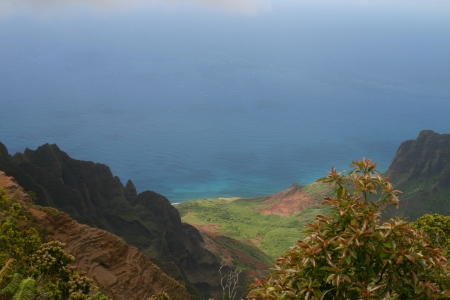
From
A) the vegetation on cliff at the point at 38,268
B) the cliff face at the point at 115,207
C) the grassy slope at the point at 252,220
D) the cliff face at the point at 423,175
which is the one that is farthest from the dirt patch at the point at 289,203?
the vegetation on cliff at the point at 38,268

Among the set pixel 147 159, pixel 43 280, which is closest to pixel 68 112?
pixel 147 159

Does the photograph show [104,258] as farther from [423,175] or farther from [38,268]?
[423,175]

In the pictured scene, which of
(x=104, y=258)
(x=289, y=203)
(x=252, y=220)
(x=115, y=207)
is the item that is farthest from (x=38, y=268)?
(x=289, y=203)

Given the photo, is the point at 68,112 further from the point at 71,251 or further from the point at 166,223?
the point at 71,251

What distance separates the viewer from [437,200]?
68.2 metres

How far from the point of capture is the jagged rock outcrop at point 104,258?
76.4 ft

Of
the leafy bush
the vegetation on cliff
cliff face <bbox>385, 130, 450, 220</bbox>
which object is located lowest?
cliff face <bbox>385, 130, 450, 220</bbox>

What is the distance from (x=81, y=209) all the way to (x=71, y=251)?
20.6m

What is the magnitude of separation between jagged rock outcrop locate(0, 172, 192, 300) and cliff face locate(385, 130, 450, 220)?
48.8 meters

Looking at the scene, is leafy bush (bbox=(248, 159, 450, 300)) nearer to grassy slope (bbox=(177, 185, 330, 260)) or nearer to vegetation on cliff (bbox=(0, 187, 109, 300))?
vegetation on cliff (bbox=(0, 187, 109, 300))

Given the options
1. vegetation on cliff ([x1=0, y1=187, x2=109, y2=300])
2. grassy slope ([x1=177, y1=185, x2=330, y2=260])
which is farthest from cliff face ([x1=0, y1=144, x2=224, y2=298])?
vegetation on cliff ([x1=0, y1=187, x2=109, y2=300])

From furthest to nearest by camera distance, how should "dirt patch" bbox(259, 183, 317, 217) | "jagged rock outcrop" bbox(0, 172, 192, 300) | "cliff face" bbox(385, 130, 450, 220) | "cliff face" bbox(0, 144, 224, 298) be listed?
"dirt patch" bbox(259, 183, 317, 217), "cliff face" bbox(385, 130, 450, 220), "cliff face" bbox(0, 144, 224, 298), "jagged rock outcrop" bbox(0, 172, 192, 300)

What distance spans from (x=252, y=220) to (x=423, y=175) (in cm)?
2770

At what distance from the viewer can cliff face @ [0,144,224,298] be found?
137ft
